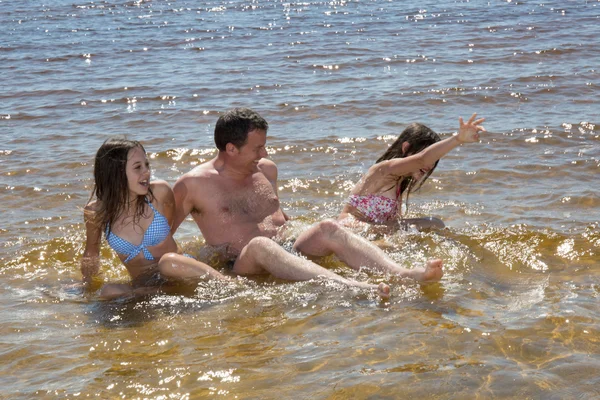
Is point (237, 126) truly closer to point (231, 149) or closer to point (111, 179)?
point (231, 149)

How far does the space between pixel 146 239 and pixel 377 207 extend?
2.15 m

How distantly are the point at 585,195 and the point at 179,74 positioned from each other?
8.40 meters

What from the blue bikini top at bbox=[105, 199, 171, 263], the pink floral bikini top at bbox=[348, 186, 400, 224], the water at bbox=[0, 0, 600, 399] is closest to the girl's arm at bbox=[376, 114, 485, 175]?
the pink floral bikini top at bbox=[348, 186, 400, 224]

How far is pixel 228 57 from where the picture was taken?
15461mm

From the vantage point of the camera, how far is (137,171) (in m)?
5.81

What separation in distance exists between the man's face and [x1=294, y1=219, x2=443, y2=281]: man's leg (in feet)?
2.46

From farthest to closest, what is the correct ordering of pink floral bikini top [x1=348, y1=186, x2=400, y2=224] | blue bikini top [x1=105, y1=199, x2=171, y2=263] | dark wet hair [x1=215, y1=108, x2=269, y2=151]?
1. pink floral bikini top [x1=348, y1=186, x2=400, y2=224]
2. dark wet hair [x1=215, y1=108, x2=269, y2=151]
3. blue bikini top [x1=105, y1=199, x2=171, y2=263]

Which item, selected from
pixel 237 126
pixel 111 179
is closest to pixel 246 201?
pixel 237 126

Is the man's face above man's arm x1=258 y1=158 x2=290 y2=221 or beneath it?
above

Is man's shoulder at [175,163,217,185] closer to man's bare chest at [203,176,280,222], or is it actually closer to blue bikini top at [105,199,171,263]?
man's bare chest at [203,176,280,222]

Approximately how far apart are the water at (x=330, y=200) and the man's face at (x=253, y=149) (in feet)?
3.44

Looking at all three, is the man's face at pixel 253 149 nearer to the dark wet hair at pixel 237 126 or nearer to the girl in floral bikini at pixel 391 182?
the dark wet hair at pixel 237 126

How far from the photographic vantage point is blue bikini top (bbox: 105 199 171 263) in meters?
6.03

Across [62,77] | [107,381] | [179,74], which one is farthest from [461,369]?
[62,77]
